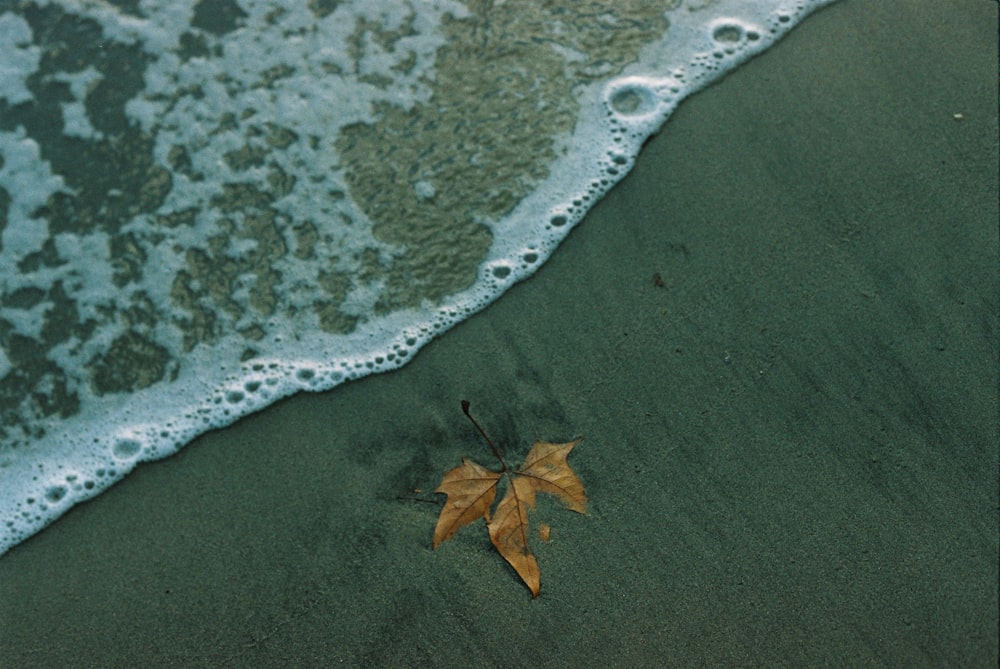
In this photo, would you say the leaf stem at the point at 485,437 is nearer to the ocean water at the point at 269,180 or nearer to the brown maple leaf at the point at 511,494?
the brown maple leaf at the point at 511,494

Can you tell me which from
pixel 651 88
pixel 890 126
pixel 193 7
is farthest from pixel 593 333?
pixel 193 7

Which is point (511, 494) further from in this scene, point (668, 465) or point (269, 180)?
point (269, 180)

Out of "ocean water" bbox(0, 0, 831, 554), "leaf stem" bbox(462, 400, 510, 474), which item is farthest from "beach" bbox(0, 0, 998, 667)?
"ocean water" bbox(0, 0, 831, 554)

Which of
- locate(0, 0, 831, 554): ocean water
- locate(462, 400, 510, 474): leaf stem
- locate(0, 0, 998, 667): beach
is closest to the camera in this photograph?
locate(0, 0, 998, 667): beach

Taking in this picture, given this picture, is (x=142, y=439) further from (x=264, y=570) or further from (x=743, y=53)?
(x=743, y=53)

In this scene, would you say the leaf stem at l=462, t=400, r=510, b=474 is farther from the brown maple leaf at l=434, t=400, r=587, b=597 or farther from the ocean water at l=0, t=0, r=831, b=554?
the ocean water at l=0, t=0, r=831, b=554

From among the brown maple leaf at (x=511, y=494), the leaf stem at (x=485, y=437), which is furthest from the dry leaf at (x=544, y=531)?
the leaf stem at (x=485, y=437)

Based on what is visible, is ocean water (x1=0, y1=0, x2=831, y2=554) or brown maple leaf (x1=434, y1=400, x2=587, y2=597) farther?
ocean water (x1=0, y1=0, x2=831, y2=554)
